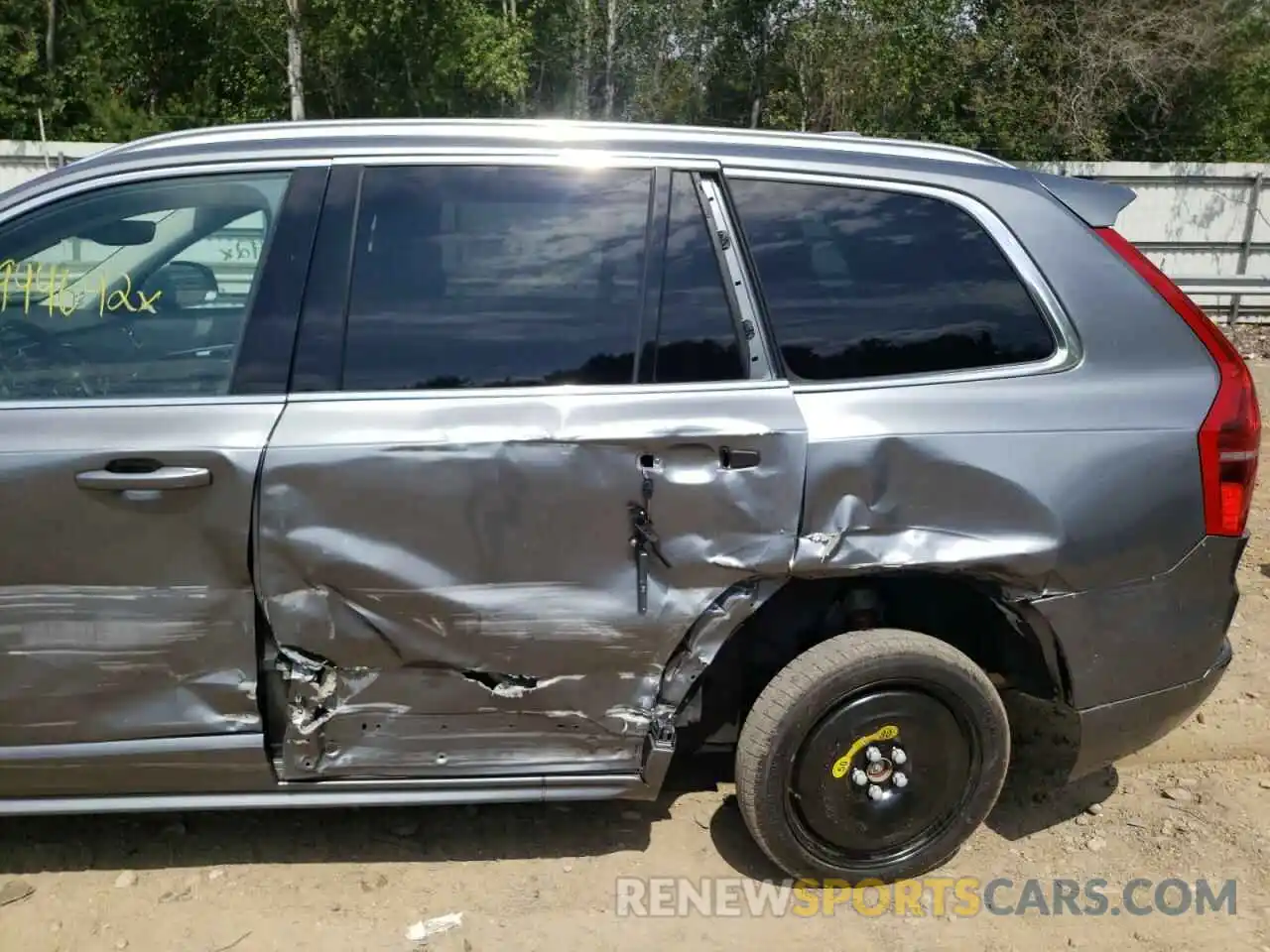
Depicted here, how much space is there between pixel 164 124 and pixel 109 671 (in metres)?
20.6

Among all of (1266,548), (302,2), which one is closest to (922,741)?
(1266,548)

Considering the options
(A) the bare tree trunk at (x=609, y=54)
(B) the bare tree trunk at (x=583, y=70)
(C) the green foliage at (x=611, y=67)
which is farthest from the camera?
(B) the bare tree trunk at (x=583, y=70)

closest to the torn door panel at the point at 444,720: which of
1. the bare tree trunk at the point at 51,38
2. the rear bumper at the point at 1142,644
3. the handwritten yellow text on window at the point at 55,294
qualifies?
the handwritten yellow text on window at the point at 55,294

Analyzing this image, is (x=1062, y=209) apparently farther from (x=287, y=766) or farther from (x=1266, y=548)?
(x=1266, y=548)

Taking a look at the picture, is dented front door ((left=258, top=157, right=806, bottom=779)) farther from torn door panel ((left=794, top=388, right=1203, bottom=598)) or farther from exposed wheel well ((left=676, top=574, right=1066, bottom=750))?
exposed wheel well ((left=676, top=574, right=1066, bottom=750))

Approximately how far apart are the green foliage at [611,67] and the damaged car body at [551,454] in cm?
1642

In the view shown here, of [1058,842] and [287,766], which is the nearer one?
[287,766]

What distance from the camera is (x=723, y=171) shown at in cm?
283

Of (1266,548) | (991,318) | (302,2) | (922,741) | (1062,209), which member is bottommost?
(1266,548)

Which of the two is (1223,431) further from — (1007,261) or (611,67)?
(611,67)

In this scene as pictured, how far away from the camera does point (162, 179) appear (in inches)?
109

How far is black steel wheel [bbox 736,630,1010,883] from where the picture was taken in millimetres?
2895

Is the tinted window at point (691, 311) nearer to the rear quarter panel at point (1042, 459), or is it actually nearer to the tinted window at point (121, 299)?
the rear quarter panel at point (1042, 459)

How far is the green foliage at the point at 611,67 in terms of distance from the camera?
1867 cm
